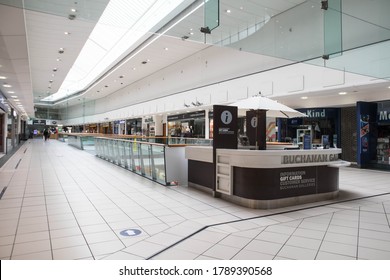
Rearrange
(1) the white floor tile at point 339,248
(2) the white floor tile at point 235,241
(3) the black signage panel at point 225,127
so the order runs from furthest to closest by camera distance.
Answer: (3) the black signage panel at point 225,127, (2) the white floor tile at point 235,241, (1) the white floor tile at point 339,248

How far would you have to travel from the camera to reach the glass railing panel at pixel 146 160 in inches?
297

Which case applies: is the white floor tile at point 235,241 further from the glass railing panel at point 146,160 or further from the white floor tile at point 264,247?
the glass railing panel at point 146,160

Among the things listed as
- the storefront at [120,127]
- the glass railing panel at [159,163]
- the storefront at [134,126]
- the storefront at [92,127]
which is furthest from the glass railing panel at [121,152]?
the storefront at [92,127]

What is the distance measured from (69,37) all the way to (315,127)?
10.5 m

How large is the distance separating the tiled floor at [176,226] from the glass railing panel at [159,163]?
57 centimetres

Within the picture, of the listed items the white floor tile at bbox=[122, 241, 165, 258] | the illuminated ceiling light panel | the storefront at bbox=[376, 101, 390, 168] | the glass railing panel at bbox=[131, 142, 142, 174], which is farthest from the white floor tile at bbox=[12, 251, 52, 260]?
the storefront at bbox=[376, 101, 390, 168]

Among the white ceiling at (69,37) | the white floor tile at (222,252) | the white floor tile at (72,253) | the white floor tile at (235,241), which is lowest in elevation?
the white floor tile at (235,241)

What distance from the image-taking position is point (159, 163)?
23.1 feet

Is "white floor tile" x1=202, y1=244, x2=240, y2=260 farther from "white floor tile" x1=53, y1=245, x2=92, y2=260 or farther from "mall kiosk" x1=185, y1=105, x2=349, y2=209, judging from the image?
"mall kiosk" x1=185, y1=105, x2=349, y2=209

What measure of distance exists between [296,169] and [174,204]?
7.31ft

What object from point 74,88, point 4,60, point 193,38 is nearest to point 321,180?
point 193,38

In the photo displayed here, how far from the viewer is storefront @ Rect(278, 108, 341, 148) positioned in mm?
11867

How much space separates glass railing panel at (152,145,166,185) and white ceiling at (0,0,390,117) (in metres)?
2.61

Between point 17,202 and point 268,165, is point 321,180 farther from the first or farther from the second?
point 17,202
